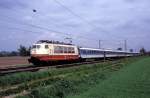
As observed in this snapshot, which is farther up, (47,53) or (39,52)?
(39,52)

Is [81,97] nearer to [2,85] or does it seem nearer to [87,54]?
[2,85]

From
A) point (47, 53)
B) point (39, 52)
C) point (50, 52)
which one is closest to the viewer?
point (39, 52)

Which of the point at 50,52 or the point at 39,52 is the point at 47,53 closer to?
the point at 50,52

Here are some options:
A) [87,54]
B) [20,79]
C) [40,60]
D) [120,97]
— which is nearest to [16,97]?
[120,97]

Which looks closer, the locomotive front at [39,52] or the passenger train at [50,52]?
the locomotive front at [39,52]

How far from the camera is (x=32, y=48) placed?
121 ft

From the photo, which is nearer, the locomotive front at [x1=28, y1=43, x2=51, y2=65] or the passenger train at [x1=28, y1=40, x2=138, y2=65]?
the locomotive front at [x1=28, y1=43, x2=51, y2=65]

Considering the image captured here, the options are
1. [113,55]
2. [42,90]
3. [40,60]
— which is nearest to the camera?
[42,90]

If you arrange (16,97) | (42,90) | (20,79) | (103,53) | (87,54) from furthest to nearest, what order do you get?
(103,53) → (87,54) → (20,79) → (42,90) → (16,97)

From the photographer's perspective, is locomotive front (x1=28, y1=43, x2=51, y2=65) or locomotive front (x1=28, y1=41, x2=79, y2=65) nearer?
locomotive front (x1=28, y1=43, x2=51, y2=65)

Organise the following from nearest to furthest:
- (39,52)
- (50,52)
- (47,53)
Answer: (39,52) → (47,53) → (50,52)

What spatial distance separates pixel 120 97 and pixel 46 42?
2470 centimetres

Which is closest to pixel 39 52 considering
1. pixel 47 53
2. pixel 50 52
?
pixel 47 53

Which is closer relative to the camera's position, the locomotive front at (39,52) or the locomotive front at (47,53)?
the locomotive front at (39,52)
